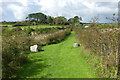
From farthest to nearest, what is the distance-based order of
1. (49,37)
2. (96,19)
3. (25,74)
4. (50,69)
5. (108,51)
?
1. (49,37)
2. (96,19)
3. (50,69)
4. (25,74)
5. (108,51)

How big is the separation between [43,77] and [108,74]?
8.99ft

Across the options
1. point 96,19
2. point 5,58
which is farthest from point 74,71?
point 96,19

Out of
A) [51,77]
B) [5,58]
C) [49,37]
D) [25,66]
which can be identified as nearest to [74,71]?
[51,77]

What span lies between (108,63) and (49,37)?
10873 millimetres

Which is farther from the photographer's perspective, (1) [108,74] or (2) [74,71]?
(2) [74,71]

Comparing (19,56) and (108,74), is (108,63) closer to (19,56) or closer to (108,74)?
(108,74)

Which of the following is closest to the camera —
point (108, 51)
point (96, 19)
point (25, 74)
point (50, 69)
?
point (108, 51)

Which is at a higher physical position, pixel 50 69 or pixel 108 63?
pixel 108 63

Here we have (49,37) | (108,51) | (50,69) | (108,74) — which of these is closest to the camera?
(108,74)

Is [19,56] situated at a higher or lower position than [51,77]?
higher

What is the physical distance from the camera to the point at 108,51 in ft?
15.8

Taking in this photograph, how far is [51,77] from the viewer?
505cm

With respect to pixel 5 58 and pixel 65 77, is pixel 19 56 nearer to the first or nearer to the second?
pixel 5 58

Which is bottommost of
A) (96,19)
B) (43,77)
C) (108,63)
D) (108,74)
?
(43,77)
